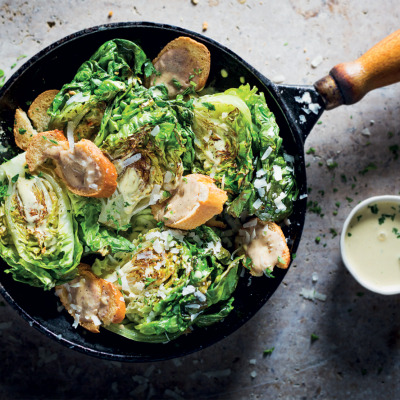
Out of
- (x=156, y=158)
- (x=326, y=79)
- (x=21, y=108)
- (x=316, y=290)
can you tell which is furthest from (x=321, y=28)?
(x=21, y=108)

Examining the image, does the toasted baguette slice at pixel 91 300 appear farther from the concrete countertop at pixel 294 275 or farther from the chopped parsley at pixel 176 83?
the chopped parsley at pixel 176 83

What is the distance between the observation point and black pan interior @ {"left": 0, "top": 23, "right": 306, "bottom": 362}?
1.90 m

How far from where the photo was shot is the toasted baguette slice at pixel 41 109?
189 centimetres

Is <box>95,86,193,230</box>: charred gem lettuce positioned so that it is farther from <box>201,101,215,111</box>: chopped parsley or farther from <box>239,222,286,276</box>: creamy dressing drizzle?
<box>239,222,286,276</box>: creamy dressing drizzle

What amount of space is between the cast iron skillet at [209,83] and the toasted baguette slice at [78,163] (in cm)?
25

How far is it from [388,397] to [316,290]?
63 cm

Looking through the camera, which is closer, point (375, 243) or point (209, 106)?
point (209, 106)

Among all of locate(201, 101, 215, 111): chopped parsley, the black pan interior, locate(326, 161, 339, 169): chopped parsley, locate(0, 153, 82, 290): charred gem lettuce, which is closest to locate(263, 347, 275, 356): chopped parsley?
the black pan interior

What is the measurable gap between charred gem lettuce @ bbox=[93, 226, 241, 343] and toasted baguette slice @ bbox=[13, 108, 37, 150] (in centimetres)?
52

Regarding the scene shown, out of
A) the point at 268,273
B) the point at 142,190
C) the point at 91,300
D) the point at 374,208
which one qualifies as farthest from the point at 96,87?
the point at 374,208

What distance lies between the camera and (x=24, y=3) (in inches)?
89.0

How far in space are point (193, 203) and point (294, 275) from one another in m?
0.83

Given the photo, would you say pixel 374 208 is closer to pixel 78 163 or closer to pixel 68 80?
pixel 78 163

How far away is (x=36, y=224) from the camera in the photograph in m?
1.81
